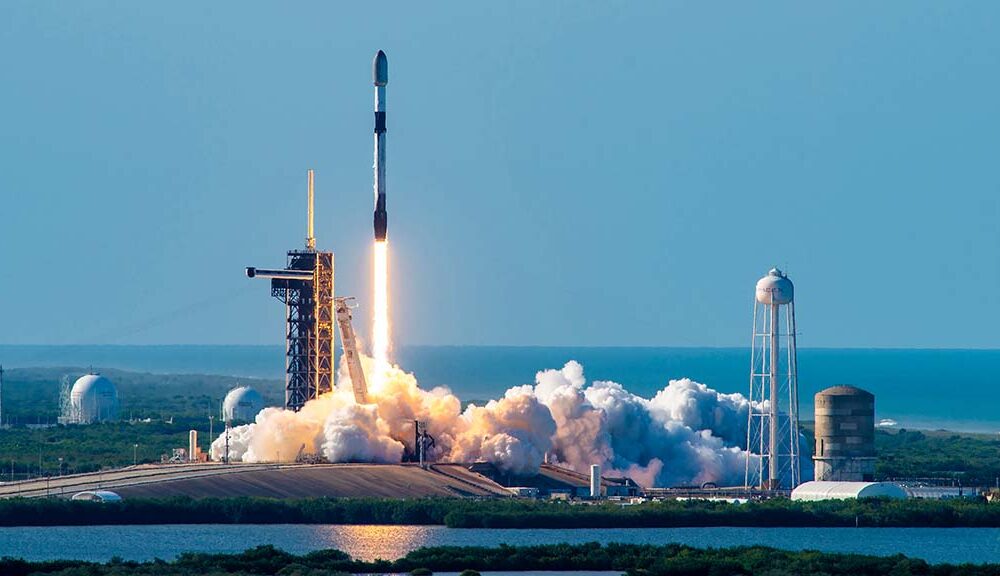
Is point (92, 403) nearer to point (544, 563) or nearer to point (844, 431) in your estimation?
point (844, 431)

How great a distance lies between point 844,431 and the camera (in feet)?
A: 345

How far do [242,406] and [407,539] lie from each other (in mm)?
55117

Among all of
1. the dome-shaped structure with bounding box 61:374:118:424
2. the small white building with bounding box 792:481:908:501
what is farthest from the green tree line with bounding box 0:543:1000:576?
the dome-shaped structure with bounding box 61:374:118:424

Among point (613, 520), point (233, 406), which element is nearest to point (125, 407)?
point (233, 406)

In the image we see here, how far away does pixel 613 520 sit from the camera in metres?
96.8

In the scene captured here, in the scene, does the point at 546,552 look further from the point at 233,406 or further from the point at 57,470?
the point at 233,406

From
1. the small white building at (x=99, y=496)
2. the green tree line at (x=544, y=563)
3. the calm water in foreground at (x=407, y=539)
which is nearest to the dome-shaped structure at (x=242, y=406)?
the small white building at (x=99, y=496)

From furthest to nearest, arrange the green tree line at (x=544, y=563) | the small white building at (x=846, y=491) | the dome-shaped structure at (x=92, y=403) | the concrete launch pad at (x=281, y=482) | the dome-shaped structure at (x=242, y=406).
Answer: the dome-shaped structure at (x=92, y=403) < the dome-shaped structure at (x=242, y=406) < the small white building at (x=846, y=491) < the concrete launch pad at (x=281, y=482) < the green tree line at (x=544, y=563)

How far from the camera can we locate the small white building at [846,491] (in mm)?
101812

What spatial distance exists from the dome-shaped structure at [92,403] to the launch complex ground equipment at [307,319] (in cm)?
5224

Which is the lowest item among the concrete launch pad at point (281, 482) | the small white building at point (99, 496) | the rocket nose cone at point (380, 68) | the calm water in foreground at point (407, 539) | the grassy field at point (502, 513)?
the calm water in foreground at point (407, 539)

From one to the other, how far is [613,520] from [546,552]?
16147 millimetres

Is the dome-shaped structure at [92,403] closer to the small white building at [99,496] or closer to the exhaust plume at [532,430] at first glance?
the exhaust plume at [532,430]

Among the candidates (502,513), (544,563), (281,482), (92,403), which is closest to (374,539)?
(502,513)
